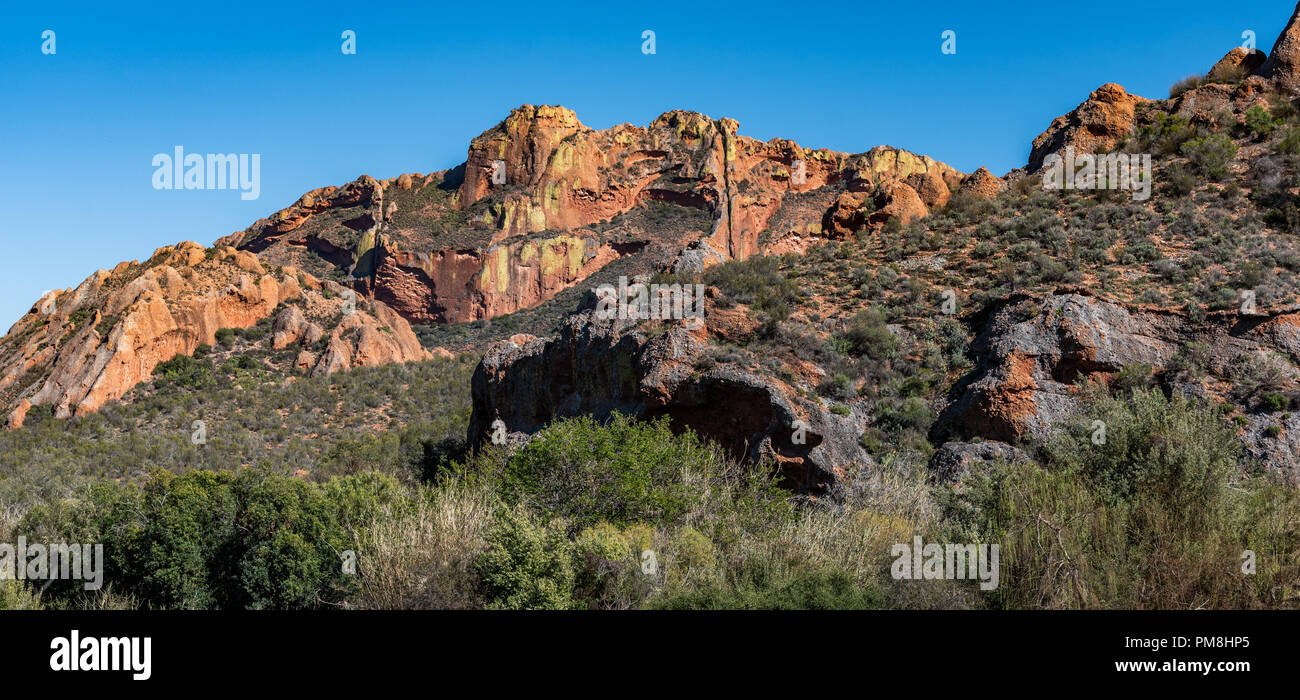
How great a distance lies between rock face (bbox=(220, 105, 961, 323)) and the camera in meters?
85.2

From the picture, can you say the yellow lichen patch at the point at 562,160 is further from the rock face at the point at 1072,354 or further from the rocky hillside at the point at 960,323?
the rock face at the point at 1072,354

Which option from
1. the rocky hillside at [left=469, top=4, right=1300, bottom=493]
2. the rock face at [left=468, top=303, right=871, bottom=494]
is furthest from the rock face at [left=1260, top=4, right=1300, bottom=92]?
the rock face at [left=468, top=303, right=871, bottom=494]

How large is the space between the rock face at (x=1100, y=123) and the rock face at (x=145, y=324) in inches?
1582

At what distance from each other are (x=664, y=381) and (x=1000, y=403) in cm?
606

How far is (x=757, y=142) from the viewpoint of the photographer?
352 ft

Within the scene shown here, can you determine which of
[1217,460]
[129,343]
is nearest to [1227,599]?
[1217,460]

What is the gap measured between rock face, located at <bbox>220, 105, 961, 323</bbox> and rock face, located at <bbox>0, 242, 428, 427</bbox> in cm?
3013

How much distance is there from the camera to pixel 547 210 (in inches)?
3612

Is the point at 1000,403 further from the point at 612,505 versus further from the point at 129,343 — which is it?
the point at 129,343

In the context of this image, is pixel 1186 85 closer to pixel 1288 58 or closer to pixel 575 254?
pixel 1288 58

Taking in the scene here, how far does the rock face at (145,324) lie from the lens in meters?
39.4

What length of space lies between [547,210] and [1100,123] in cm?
7331

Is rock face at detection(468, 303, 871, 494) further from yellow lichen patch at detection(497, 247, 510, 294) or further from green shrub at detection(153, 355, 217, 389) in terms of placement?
yellow lichen patch at detection(497, 247, 510, 294)
